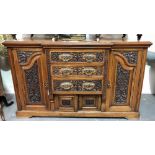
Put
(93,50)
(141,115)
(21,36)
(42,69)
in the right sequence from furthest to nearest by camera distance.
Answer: (141,115), (21,36), (42,69), (93,50)

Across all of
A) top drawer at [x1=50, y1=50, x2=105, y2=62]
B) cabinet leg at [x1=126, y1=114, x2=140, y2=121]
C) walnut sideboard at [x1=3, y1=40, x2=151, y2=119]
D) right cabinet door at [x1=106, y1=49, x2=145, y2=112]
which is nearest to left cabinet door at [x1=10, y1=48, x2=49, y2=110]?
walnut sideboard at [x1=3, y1=40, x2=151, y2=119]

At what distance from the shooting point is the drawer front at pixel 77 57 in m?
1.56

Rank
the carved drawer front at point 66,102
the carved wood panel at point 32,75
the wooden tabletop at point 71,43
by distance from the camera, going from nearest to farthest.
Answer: the wooden tabletop at point 71,43, the carved wood panel at point 32,75, the carved drawer front at point 66,102

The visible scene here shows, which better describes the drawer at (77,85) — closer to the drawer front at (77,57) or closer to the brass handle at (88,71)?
the brass handle at (88,71)

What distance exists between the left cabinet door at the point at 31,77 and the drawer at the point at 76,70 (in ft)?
Answer: 0.36

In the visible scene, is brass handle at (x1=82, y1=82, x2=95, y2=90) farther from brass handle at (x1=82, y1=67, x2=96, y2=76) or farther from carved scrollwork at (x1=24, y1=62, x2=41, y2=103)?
carved scrollwork at (x1=24, y1=62, x2=41, y2=103)

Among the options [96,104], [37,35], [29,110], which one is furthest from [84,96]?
[37,35]

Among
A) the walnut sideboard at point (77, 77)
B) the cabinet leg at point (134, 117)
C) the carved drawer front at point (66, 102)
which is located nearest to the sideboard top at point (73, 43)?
the walnut sideboard at point (77, 77)

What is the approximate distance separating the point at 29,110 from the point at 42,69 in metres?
0.47

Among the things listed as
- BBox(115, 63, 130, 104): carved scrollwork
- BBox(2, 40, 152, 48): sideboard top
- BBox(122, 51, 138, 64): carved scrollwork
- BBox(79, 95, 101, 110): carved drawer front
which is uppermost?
BBox(2, 40, 152, 48): sideboard top

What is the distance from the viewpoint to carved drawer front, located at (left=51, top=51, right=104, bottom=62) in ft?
5.12

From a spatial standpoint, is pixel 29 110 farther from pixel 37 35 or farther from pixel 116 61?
pixel 116 61

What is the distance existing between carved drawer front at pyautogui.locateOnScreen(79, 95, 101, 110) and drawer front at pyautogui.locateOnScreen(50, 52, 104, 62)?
385 mm

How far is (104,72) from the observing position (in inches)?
64.4
